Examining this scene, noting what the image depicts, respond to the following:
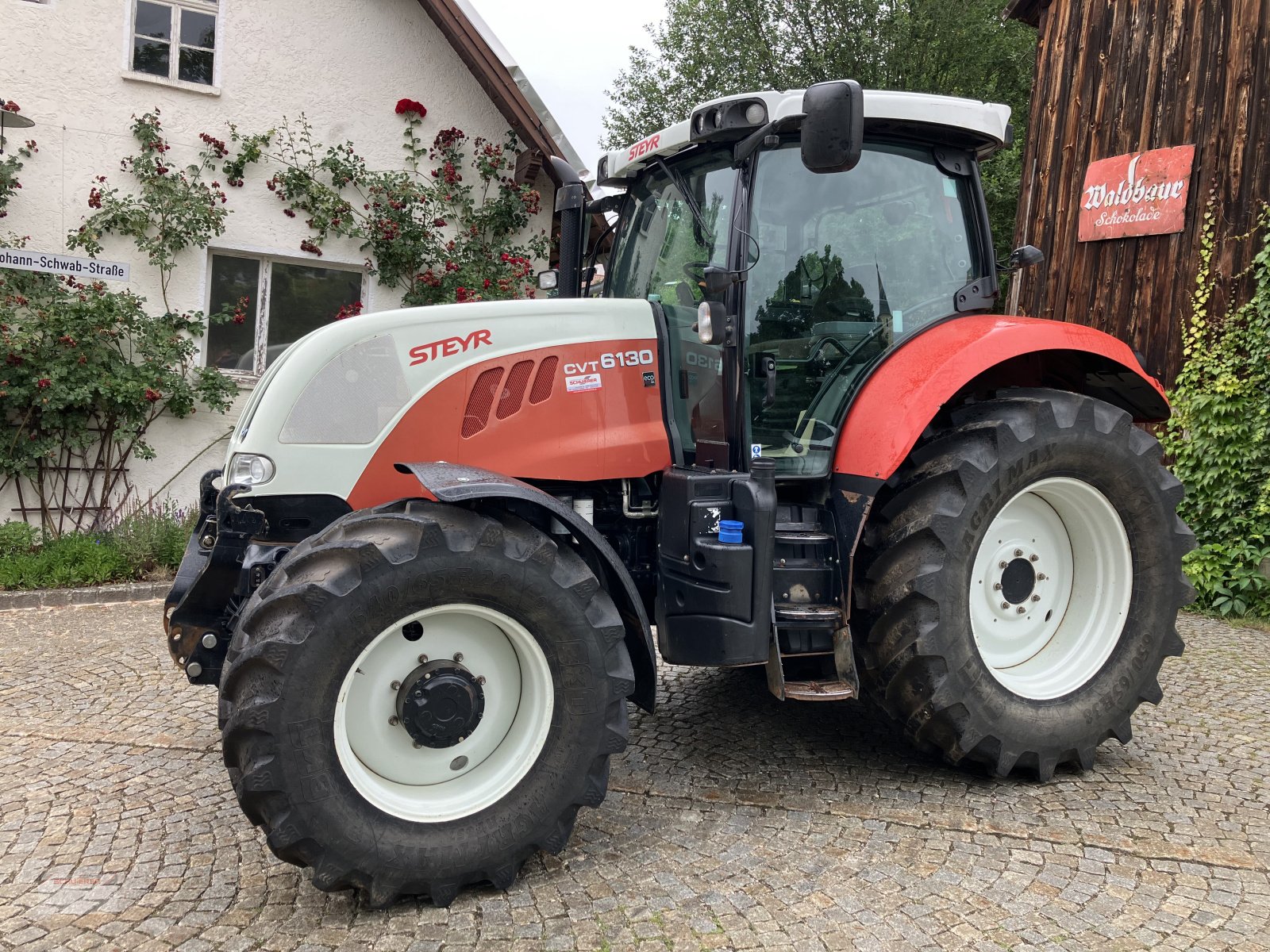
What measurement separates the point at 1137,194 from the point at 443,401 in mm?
6804

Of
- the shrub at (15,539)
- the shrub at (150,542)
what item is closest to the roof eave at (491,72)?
the shrub at (150,542)

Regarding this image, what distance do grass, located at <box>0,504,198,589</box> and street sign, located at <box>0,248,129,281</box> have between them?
1843 mm

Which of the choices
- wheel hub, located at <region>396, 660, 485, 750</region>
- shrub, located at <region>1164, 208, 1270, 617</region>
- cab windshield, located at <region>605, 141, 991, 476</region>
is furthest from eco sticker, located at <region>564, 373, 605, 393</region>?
shrub, located at <region>1164, 208, 1270, 617</region>

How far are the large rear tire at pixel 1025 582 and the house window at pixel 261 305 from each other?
6762mm

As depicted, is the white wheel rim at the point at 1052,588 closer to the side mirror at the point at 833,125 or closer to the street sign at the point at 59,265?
the side mirror at the point at 833,125

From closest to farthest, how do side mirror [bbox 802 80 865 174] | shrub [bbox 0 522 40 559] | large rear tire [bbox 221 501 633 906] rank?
1. large rear tire [bbox 221 501 633 906]
2. side mirror [bbox 802 80 865 174]
3. shrub [bbox 0 522 40 559]

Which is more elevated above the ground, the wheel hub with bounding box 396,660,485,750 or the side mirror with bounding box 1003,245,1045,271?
the side mirror with bounding box 1003,245,1045,271

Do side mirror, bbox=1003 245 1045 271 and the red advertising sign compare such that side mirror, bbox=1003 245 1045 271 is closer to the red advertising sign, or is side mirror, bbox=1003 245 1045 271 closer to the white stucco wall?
the red advertising sign

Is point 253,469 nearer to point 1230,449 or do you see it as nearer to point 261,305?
point 261,305

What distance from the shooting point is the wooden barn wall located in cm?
719

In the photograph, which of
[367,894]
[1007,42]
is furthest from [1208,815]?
[1007,42]

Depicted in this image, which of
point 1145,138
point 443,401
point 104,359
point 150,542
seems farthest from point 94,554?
point 1145,138

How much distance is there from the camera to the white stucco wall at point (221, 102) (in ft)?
26.5

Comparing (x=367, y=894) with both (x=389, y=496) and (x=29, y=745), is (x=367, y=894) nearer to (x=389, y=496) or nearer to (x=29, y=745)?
(x=389, y=496)
